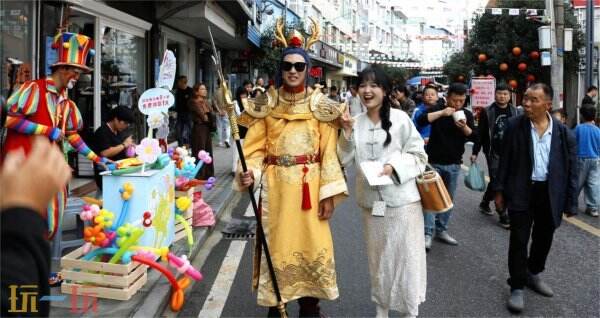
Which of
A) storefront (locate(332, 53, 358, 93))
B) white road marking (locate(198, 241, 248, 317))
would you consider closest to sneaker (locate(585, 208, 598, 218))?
white road marking (locate(198, 241, 248, 317))

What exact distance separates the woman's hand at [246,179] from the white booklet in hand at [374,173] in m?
0.71

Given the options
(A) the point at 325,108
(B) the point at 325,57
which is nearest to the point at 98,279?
(A) the point at 325,108

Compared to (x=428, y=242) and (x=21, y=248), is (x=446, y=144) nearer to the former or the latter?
(x=428, y=242)

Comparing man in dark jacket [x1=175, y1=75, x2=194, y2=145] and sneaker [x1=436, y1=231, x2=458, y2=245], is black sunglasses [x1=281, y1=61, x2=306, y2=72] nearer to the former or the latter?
sneaker [x1=436, y1=231, x2=458, y2=245]

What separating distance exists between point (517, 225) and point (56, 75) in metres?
3.55

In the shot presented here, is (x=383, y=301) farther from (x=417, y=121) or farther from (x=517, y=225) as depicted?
(x=417, y=121)

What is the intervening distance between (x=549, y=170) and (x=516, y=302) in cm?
100

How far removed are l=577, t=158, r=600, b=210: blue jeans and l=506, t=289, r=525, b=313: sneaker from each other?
13.0ft

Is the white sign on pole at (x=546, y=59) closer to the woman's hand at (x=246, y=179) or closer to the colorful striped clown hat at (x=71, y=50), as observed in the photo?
the woman's hand at (x=246, y=179)

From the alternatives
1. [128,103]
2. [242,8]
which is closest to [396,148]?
[128,103]

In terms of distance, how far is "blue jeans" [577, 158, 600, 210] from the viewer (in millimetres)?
7473

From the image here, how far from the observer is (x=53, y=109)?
3.84 meters

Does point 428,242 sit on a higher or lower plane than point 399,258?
lower

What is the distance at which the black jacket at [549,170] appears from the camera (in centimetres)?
416
